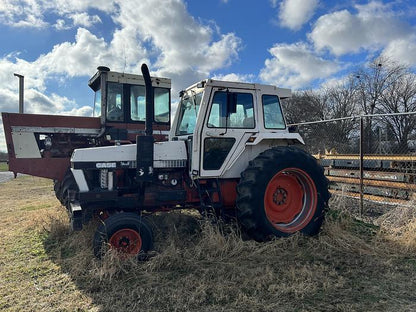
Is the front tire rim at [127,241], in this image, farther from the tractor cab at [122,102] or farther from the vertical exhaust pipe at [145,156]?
the tractor cab at [122,102]

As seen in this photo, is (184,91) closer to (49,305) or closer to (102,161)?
(102,161)

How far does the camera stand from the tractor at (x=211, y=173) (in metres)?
4.59

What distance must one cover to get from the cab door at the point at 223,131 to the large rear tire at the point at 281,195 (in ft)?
1.25

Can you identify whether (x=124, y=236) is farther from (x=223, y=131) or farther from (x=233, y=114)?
(x=233, y=114)

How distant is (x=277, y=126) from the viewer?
546 centimetres

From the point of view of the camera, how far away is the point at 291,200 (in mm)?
5418

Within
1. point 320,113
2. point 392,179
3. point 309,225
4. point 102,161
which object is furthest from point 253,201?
point 320,113

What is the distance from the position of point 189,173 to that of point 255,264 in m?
1.65

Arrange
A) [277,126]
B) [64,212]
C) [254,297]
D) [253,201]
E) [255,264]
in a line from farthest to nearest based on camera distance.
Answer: [64,212] < [277,126] < [253,201] < [255,264] < [254,297]

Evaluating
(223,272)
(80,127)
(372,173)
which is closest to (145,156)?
(223,272)

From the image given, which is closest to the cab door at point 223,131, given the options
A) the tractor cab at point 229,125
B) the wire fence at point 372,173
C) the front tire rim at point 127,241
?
the tractor cab at point 229,125

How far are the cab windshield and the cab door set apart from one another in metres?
0.31

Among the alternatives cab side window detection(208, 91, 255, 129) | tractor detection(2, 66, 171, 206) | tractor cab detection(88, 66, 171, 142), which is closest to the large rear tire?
cab side window detection(208, 91, 255, 129)

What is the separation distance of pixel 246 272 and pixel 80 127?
5.69 metres
